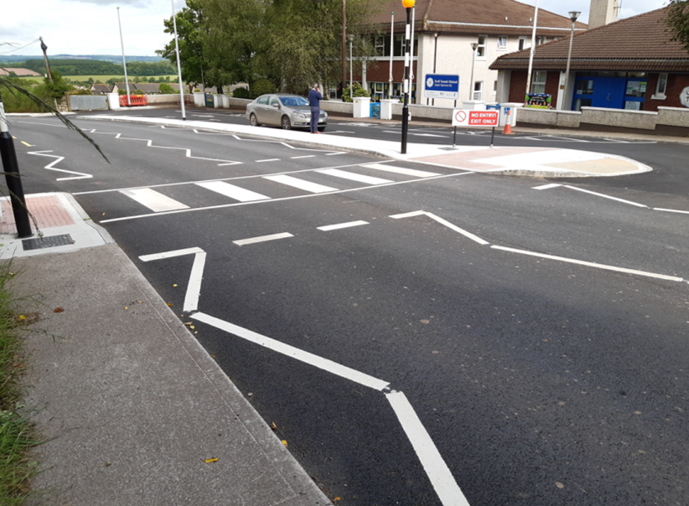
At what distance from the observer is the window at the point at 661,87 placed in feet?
101

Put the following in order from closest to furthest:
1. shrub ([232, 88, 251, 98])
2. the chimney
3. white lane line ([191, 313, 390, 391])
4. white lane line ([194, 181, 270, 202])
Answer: white lane line ([191, 313, 390, 391]) < white lane line ([194, 181, 270, 202]) < the chimney < shrub ([232, 88, 251, 98])

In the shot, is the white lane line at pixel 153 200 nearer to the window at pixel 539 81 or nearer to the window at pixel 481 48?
the window at pixel 539 81

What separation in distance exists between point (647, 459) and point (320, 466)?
2180 millimetres

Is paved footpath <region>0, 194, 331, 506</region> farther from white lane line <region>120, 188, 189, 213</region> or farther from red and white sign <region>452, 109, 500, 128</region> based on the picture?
red and white sign <region>452, 109, 500, 128</region>

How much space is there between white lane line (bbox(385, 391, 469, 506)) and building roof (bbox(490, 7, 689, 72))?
30.8 m

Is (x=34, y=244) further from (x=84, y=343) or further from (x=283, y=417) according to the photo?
(x=283, y=417)

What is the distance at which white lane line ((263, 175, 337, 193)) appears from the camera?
489 inches

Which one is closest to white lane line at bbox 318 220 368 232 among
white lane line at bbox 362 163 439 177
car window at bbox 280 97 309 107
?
white lane line at bbox 362 163 439 177

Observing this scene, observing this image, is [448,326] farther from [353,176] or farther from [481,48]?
[481,48]

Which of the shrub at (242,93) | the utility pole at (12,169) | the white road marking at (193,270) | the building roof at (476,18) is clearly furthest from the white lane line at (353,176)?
the shrub at (242,93)

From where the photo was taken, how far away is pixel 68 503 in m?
3.04

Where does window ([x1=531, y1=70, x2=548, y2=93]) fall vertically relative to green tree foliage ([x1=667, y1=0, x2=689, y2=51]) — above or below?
below

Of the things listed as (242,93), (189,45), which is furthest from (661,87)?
(189,45)

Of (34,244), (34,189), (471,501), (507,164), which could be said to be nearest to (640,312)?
(471,501)
